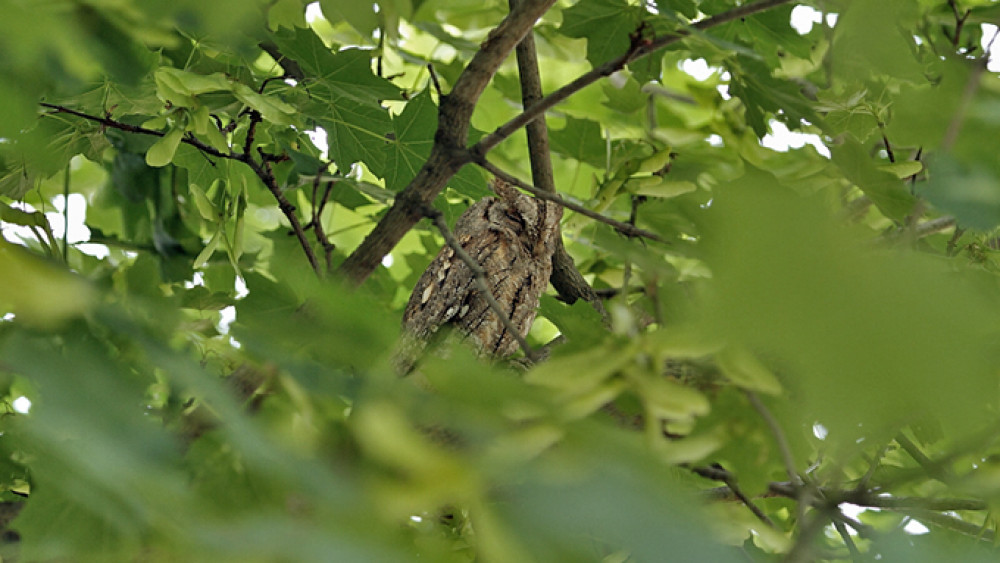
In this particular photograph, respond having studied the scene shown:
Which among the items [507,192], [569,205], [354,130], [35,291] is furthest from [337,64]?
[35,291]

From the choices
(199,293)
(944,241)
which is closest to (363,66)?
(199,293)

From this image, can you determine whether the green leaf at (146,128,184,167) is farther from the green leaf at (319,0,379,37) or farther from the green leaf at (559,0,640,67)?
the green leaf at (559,0,640,67)

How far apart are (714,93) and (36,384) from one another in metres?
1.01

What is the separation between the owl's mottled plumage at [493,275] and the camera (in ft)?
3.20

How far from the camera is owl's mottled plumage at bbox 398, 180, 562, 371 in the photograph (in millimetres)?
974

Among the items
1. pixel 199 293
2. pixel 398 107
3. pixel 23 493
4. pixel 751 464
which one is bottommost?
pixel 751 464

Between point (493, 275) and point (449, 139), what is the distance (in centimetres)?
40

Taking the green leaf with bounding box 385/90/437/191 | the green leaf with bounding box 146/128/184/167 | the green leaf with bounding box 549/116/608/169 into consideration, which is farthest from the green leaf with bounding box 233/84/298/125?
the green leaf with bounding box 549/116/608/169

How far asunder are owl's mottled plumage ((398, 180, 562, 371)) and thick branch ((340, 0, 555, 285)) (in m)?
0.27

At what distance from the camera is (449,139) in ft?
2.05

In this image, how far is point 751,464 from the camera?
33 centimetres

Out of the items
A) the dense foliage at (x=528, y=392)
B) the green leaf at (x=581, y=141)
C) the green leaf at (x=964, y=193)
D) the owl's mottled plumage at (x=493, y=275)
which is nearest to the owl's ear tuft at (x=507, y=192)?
the owl's mottled plumage at (x=493, y=275)

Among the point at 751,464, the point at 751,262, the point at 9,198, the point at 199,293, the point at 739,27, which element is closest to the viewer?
the point at 751,262

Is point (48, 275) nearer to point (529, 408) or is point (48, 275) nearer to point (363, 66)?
point (529, 408)
